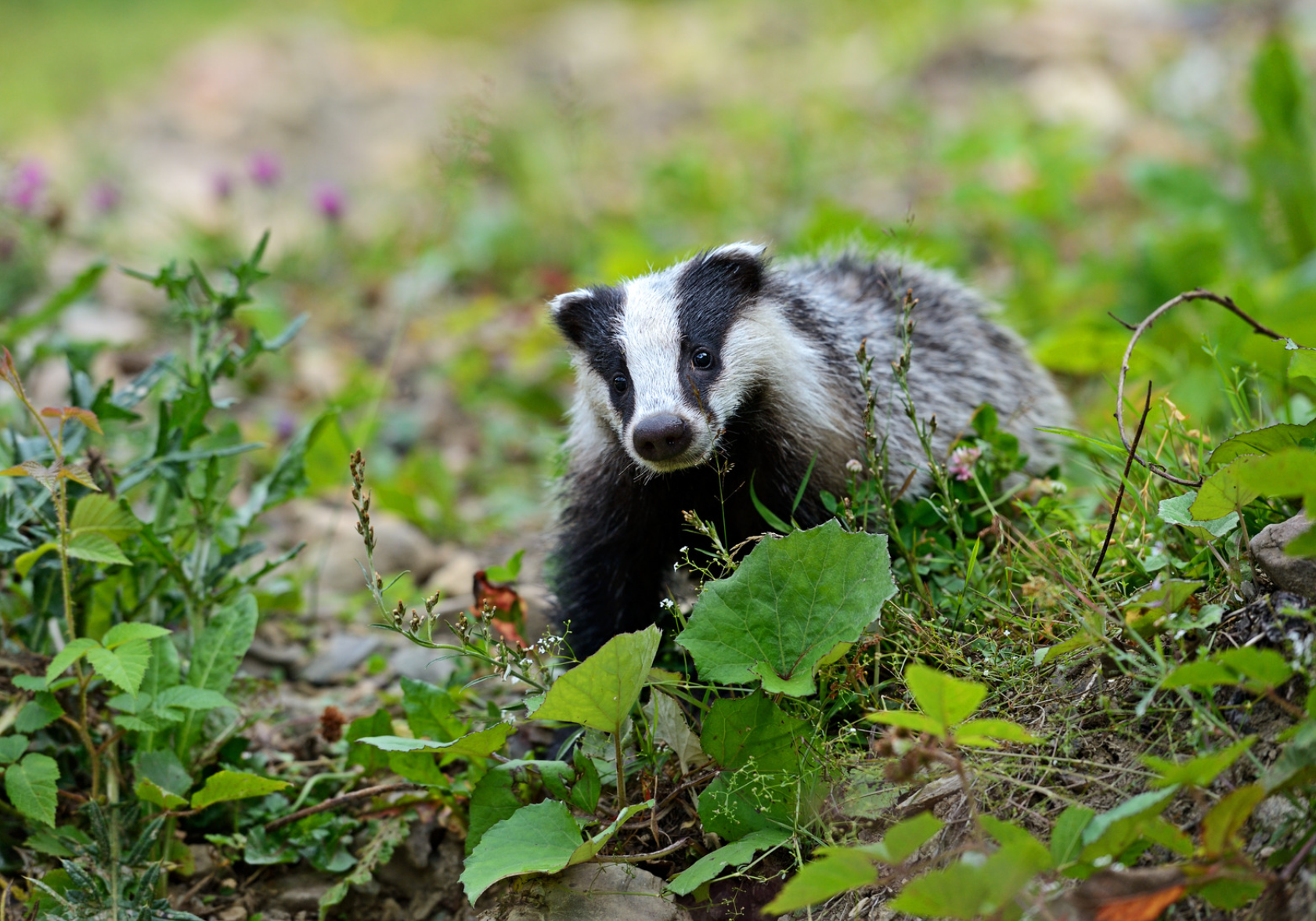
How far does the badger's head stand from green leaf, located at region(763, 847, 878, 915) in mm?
1253

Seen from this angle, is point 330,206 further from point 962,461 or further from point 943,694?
point 943,694

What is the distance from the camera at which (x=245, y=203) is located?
7816mm

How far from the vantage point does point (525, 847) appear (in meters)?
2.29

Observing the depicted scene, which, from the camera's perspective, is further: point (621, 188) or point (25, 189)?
point (621, 188)

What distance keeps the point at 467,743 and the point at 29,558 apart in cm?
117

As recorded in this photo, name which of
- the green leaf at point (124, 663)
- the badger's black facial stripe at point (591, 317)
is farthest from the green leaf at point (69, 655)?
the badger's black facial stripe at point (591, 317)

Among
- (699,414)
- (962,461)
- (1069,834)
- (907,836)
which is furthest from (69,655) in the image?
(962,461)

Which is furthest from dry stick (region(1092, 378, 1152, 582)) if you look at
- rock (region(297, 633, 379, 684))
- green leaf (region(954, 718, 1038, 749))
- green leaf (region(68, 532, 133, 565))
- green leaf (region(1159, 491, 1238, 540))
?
rock (region(297, 633, 379, 684))

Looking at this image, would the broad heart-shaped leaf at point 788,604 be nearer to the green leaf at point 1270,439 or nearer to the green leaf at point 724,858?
the green leaf at point 724,858

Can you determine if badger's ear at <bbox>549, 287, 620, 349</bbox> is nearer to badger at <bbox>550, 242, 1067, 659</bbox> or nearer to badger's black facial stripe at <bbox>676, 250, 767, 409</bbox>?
badger at <bbox>550, 242, 1067, 659</bbox>

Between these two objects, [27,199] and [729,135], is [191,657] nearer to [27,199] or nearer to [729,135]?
[27,199]

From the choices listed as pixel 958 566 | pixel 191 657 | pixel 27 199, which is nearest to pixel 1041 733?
pixel 958 566

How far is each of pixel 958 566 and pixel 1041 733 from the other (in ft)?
1.98

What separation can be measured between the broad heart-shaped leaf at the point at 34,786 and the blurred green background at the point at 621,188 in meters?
1.47
